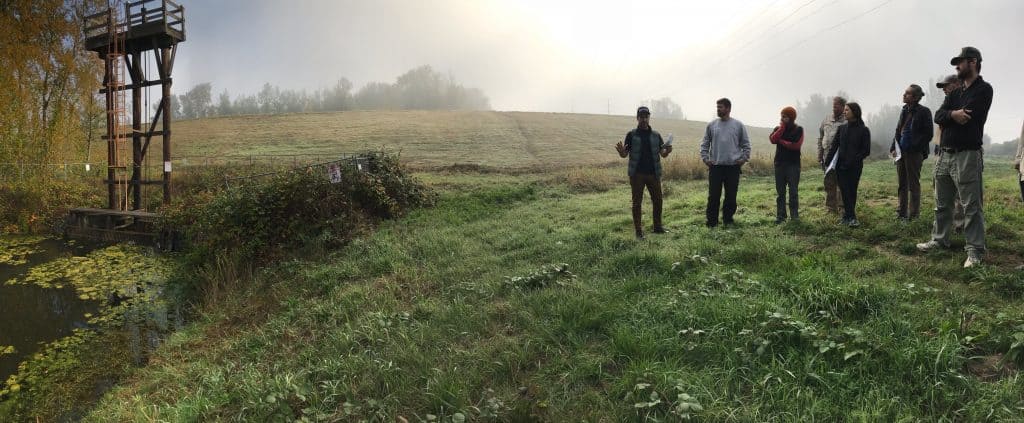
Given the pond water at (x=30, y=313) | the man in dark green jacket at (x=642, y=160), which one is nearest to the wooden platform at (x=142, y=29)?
the pond water at (x=30, y=313)

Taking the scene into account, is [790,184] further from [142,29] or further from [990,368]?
[142,29]

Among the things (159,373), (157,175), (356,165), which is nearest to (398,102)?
(157,175)

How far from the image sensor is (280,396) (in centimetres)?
382

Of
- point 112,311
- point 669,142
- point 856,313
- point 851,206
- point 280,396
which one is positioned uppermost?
point 669,142

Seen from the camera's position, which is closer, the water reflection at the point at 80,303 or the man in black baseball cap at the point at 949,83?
the man in black baseball cap at the point at 949,83

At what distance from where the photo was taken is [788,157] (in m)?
7.69

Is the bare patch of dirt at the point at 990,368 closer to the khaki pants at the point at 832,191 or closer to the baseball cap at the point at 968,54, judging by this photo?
the baseball cap at the point at 968,54

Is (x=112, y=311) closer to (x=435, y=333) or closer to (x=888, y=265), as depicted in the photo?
(x=435, y=333)

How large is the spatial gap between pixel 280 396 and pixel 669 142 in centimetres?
615

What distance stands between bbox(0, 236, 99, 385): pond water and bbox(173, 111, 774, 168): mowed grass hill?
1593 centimetres

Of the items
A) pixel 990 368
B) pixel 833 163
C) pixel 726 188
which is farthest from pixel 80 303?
pixel 833 163

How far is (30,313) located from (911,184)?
45.6ft

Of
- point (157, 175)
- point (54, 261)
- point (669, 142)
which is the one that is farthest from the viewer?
point (157, 175)

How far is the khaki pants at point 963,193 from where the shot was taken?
472 cm
